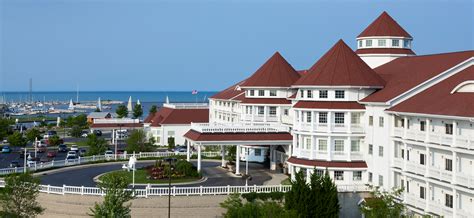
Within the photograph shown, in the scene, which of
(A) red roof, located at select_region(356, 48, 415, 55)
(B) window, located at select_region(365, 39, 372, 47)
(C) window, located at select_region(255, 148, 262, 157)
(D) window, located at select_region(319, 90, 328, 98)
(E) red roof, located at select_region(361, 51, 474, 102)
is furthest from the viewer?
(C) window, located at select_region(255, 148, 262, 157)

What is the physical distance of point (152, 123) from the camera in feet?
298

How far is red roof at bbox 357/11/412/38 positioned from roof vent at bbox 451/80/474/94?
19806 millimetres

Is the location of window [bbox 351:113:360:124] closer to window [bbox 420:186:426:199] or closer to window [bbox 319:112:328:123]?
window [bbox 319:112:328:123]

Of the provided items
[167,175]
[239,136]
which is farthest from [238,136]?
[167,175]

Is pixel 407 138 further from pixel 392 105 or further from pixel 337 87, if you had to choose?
pixel 337 87

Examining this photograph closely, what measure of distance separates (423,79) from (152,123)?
Answer: 2255 inches

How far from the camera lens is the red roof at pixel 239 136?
50.6 m

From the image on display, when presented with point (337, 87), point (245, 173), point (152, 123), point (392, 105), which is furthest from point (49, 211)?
point (152, 123)

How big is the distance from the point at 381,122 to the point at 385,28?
51.3 ft

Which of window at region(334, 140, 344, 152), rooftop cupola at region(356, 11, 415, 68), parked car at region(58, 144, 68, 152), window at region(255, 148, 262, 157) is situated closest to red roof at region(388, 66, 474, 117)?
window at region(334, 140, 344, 152)

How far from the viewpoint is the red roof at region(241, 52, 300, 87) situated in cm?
6041

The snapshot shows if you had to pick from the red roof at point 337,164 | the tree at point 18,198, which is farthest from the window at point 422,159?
the tree at point 18,198

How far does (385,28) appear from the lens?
54.2m

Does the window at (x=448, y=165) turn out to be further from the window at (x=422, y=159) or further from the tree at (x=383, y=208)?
the tree at (x=383, y=208)
